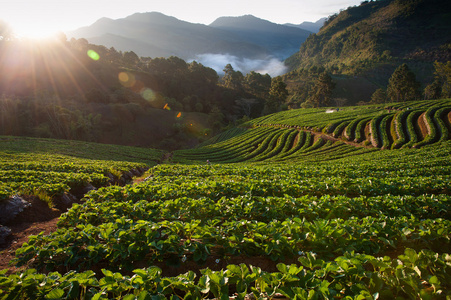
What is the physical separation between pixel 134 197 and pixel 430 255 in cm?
872

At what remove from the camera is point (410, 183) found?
10.4 meters

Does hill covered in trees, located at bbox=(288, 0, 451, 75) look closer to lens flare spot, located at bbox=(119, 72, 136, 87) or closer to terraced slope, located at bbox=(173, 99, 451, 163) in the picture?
terraced slope, located at bbox=(173, 99, 451, 163)

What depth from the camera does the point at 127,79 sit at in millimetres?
105562

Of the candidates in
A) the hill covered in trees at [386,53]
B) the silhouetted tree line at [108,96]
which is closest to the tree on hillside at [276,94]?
the silhouetted tree line at [108,96]

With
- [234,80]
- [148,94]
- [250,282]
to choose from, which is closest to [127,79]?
[148,94]

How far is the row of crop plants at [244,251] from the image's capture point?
3016mm

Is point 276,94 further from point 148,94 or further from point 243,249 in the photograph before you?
point 243,249

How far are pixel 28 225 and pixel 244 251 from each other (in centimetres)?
848

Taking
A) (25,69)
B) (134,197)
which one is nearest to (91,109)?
(25,69)

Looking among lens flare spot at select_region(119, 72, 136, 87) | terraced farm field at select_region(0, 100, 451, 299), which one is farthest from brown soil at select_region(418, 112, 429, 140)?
lens flare spot at select_region(119, 72, 136, 87)

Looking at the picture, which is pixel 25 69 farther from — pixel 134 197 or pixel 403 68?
pixel 403 68

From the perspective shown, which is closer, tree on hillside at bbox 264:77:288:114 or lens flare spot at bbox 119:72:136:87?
tree on hillside at bbox 264:77:288:114

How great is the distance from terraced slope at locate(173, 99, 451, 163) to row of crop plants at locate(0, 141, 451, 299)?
26657 millimetres

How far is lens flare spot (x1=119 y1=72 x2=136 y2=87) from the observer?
343ft
